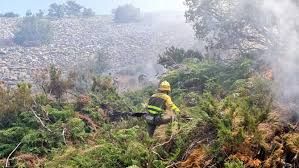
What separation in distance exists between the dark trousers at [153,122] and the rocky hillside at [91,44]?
63.8 feet

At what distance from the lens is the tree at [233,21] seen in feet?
56.2

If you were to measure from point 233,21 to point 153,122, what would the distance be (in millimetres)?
10748

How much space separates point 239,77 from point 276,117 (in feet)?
18.5

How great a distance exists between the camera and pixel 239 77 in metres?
13.3

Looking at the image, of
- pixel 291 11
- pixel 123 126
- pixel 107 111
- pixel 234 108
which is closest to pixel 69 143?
pixel 123 126

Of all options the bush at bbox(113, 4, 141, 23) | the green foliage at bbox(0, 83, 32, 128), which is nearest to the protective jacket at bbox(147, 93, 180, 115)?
the green foliage at bbox(0, 83, 32, 128)

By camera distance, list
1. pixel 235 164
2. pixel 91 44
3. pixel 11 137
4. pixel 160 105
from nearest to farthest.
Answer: pixel 235 164 < pixel 160 105 < pixel 11 137 < pixel 91 44

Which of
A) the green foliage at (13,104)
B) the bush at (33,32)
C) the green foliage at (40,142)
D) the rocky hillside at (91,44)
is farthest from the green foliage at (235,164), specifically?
the bush at (33,32)

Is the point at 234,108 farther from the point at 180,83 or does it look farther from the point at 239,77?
the point at 180,83

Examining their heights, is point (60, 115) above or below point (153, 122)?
below

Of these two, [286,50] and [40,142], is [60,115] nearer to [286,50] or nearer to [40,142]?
[40,142]

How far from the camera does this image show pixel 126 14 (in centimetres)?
5444

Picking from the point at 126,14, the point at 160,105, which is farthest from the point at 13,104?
the point at 126,14

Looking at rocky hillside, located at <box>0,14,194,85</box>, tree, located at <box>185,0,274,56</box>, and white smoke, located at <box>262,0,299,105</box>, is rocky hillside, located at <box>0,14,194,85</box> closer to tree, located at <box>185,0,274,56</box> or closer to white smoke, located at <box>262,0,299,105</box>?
tree, located at <box>185,0,274,56</box>
